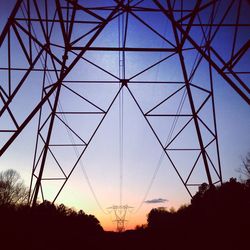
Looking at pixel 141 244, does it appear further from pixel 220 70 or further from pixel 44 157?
pixel 220 70

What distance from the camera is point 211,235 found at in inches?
356

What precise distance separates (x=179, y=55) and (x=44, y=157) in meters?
6.19

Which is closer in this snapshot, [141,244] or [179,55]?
[179,55]

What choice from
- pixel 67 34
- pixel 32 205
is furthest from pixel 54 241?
pixel 67 34

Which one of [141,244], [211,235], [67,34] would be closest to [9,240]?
[211,235]

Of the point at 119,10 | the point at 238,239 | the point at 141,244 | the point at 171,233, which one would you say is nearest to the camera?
the point at 238,239

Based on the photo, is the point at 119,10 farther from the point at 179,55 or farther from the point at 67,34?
the point at 179,55

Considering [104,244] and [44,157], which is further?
[104,244]

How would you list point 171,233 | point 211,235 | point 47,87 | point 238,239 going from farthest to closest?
point 171,233 < point 47,87 < point 211,235 < point 238,239

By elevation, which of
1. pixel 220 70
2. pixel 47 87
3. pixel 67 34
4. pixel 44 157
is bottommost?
pixel 44 157

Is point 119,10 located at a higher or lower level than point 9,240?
higher

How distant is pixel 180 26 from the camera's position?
10023 mm

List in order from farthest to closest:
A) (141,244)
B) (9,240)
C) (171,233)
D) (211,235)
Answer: (141,244)
(171,233)
(211,235)
(9,240)

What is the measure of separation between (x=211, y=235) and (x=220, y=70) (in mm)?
4744
